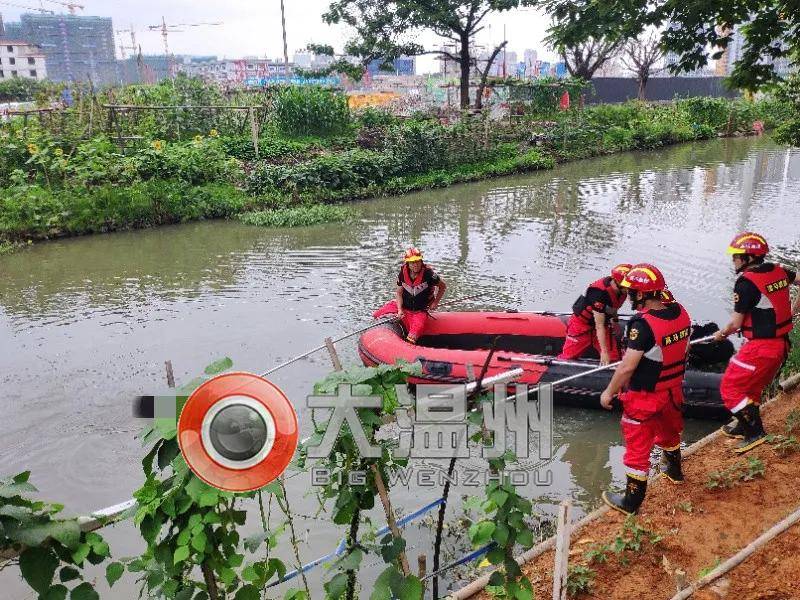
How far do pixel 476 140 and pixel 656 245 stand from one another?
1010cm

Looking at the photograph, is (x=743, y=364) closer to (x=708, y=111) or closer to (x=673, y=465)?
(x=673, y=465)

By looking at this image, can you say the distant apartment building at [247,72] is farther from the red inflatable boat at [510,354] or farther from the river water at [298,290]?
the red inflatable boat at [510,354]

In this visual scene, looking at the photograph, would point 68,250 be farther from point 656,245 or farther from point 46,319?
point 656,245

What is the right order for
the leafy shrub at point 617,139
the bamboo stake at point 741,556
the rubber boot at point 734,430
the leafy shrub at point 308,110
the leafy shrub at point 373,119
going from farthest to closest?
the leafy shrub at point 617,139, the leafy shrub at point 373,119, the leafy shrub at point 308,110, the rubber boot at point 734,430, the bamboo stake at point 741,556

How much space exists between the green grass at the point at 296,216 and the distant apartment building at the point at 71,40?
124 m

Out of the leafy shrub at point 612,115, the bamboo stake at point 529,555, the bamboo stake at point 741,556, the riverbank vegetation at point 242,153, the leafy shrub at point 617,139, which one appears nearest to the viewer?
the bamboo stake at point 741,556

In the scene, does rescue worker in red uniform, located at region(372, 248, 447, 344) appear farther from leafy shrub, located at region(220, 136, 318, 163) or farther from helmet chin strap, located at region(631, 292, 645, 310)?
leafy shrub, located at region(220, 136, 318, 163)

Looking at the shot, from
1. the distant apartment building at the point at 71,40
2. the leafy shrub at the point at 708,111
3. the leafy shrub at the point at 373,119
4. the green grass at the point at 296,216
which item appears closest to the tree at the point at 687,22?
the green grass at the point at 296,216

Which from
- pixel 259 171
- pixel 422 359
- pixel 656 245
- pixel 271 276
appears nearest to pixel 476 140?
pixel 259 171

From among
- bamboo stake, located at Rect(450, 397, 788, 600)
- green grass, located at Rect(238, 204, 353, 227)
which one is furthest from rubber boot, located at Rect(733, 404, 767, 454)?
green grass, located at Rect(238, 204, 353, 227)

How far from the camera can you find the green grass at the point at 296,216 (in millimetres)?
15508

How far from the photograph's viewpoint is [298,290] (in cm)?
1104

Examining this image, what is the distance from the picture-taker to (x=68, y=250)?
13.8 m

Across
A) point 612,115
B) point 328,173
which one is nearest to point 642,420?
point 328,173
